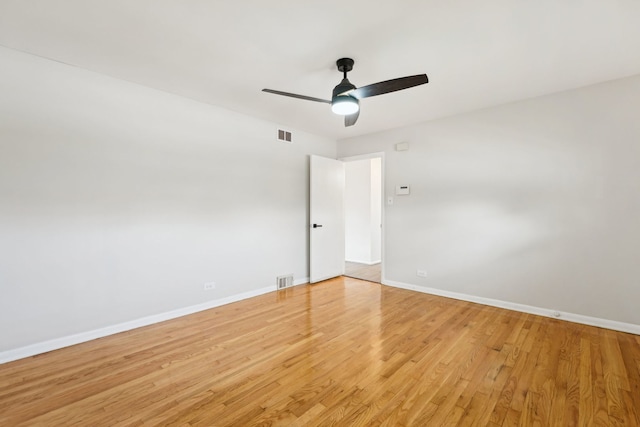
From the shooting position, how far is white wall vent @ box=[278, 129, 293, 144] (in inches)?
175

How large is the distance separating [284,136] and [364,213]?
10.1ft

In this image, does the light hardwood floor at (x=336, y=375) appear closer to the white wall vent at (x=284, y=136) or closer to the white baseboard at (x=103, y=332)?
the white baseboard at (x=103, y=332)

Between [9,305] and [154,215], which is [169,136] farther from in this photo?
[9,305]

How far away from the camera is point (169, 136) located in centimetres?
327

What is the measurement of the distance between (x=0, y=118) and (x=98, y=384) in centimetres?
237

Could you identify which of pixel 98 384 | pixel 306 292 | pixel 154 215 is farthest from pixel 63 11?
pixel 306 292

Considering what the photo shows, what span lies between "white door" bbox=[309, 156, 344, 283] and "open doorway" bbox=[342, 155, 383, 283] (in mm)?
1208

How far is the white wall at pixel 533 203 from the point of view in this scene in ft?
9.62

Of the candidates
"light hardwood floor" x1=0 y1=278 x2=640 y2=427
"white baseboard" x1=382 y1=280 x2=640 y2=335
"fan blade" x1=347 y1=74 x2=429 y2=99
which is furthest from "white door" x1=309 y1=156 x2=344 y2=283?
"fan blade" x1=347 y1=74 x2=429 y2=99

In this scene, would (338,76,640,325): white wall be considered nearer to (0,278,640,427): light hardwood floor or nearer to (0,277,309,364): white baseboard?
(0,278,640,427): light hardwood floor

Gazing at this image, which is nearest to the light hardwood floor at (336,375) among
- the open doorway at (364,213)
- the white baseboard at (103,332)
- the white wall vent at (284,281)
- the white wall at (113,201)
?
the white baseboard at (103,332)

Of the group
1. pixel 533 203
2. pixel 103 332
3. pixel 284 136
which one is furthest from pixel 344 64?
pixel 103 332

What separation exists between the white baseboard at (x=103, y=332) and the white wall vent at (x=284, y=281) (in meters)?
0.57

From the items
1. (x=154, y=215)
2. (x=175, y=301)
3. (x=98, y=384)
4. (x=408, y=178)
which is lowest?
(x=98, y=384)
